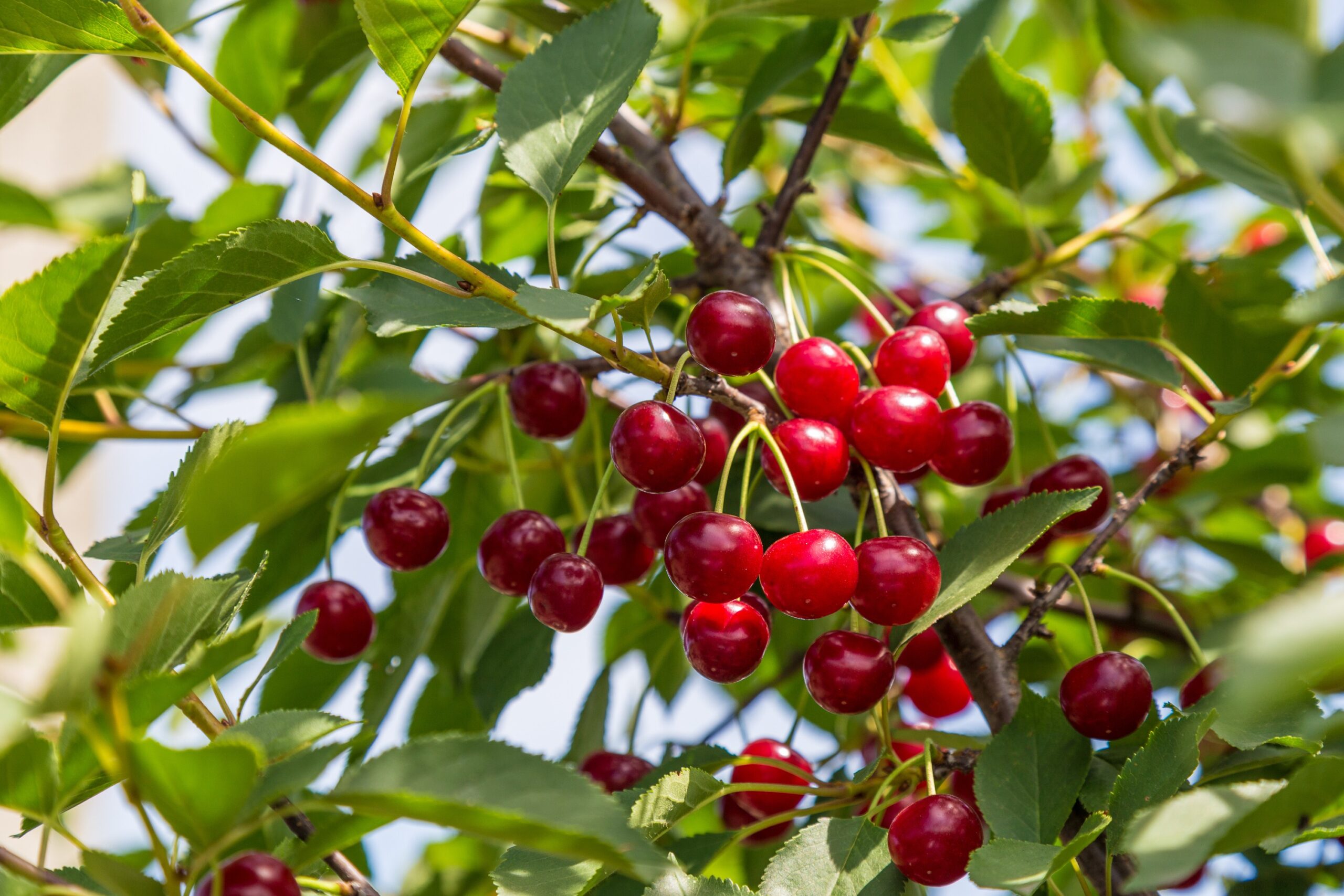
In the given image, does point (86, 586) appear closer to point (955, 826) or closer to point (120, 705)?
point (120, 705)

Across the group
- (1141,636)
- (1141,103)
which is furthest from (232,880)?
(1141,103)

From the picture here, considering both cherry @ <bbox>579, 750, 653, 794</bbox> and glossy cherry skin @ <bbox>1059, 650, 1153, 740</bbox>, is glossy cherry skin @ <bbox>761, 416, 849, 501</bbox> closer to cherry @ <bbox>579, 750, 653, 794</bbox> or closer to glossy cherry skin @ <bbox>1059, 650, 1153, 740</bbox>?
glossy cherry skin @ <bbox>1059, 650, 1153, 740</bbox>

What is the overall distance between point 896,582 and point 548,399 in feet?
1.29

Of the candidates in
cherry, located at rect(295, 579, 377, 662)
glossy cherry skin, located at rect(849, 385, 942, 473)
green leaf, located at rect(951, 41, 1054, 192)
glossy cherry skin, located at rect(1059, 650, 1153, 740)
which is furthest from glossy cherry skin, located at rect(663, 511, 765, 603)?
green leaf, located at rect(951, 41, 1054, 192)

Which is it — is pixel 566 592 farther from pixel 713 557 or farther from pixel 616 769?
pixel 616 769

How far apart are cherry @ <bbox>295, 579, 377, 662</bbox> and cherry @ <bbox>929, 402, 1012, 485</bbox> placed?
1.85ft

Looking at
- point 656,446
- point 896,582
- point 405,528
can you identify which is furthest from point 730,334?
point 405,528

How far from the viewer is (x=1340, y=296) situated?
20.7 inches

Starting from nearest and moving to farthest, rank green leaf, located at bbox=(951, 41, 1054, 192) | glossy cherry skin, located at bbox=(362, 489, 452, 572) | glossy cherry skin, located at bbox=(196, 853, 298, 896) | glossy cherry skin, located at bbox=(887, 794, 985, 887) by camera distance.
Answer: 1. glossy cherry skin, located at bbox=(196, 853, 298, 896)
2. glossy cherry skin, located at bbox=(887, 794, 985, 887)
3. glossy cherry skin, located at bbox=(362, 489, 452, 572)
4. green leaf, located at bbox=(951, 41, 1054, 192)

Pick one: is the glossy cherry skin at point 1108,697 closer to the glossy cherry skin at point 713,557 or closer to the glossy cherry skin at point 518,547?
the glossy cherry skin at point 713,557

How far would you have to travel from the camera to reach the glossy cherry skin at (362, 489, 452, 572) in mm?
952

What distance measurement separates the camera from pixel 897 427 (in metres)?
0.81

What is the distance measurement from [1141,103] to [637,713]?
108 cm

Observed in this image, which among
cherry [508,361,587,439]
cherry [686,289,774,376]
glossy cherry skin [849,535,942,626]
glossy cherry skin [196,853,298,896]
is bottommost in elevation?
glossy cherry skin [196,853,298,896]
